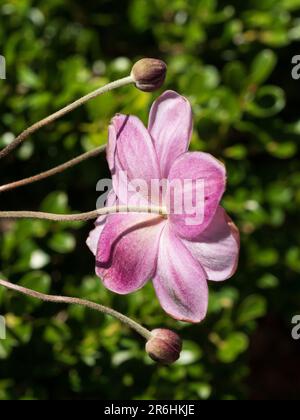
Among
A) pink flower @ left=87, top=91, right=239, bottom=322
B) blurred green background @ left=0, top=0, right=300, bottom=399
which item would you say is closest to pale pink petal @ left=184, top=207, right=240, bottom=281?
pink flower @ left=87, top=91, right=239, bottom=322

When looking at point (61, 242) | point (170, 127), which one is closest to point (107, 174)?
point (61, 242)

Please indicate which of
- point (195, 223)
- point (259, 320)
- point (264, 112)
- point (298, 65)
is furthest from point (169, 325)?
point (259, 320)

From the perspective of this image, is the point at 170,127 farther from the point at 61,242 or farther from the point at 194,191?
the point at 61,242

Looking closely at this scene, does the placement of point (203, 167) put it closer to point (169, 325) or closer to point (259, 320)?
point (169, 325)

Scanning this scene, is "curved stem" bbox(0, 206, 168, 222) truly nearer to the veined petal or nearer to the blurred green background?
the veined petal

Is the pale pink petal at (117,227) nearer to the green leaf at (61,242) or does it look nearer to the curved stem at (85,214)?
the curved stem at (85,214)

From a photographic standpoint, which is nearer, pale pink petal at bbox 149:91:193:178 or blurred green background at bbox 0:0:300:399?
pale pink petal at bbox 149:91:193:178
